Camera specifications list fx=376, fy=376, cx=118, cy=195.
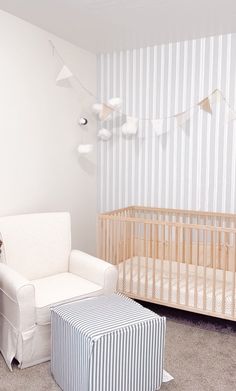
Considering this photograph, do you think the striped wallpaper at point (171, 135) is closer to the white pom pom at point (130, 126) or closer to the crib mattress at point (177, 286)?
the white pom pom at point (130, 126)

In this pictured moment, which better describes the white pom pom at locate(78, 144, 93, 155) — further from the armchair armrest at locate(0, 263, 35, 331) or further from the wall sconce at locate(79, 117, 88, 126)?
the armchair armrest at locate(0, 263, 35, 331)

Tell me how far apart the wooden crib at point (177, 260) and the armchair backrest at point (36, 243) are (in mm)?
398

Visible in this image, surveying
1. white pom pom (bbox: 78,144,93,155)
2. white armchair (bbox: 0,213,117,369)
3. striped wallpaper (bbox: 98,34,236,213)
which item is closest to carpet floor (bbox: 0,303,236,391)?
white armchair (bbox: 0,213,117,369)

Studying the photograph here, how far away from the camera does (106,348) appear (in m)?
1.94

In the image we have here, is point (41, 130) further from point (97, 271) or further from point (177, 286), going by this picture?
point (177, 286)

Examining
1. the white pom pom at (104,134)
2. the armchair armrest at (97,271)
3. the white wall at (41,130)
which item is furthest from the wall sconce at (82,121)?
the armchair armrest at (97,271)

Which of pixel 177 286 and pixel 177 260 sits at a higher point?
pixel 177 260

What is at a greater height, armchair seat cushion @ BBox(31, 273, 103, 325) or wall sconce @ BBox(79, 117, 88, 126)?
wall sconce @ BBox(79, 117, 88, 126)

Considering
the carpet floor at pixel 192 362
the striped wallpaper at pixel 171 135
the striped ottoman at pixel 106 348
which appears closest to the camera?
the striped ottoman at pixel 106 348

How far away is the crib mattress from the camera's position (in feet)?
9.38

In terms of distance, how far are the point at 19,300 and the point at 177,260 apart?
1345 millimetres

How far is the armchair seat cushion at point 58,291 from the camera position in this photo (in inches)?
92.7

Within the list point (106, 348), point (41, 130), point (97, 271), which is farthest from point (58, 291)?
point (41, 130)

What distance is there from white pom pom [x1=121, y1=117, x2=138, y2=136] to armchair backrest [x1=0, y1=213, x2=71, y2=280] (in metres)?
1.13
